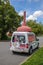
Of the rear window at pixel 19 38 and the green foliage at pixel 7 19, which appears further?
the green foliage at pixel 7 19

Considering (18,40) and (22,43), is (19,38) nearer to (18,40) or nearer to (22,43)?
(18,40)

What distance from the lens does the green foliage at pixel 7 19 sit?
35031 millimetres

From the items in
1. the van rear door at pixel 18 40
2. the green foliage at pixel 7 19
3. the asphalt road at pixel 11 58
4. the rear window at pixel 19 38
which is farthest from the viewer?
the green foliage at pixel 7 19

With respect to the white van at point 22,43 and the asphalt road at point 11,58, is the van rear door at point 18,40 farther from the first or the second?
the asphalt road at point 11,58

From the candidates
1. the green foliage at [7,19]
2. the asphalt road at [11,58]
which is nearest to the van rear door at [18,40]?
the asphalt road at [11,58]

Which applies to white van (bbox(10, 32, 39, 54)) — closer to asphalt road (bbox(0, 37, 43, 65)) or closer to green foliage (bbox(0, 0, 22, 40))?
asphalt road (bbox(0, 37, 43, 65))

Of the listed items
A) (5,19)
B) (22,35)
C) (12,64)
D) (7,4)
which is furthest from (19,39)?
(7,4)

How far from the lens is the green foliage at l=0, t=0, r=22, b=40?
3503 cm

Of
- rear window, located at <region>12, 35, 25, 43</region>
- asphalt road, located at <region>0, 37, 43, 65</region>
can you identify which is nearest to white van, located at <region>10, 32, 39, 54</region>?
rear window, located at <region>12, 35, 25, 43</region>

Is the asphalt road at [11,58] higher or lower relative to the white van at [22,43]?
lower

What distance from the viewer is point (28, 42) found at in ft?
46.7

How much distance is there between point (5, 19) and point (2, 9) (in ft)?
8.48

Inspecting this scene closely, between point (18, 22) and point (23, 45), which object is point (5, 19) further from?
point (23, 45)

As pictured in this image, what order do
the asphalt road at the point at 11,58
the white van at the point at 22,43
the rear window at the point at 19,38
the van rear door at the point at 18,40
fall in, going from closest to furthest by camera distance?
the asphalt road at the point at 11,58
the white van at the point at 22,43
the van rear door at the point at 18,40
the rear window at the point at 19,38
